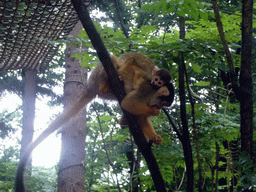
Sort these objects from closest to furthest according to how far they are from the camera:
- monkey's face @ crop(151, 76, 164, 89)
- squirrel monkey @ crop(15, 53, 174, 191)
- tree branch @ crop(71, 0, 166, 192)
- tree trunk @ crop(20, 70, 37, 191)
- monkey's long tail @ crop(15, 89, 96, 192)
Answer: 1. tree branch @ crop(71, 0, 166, 192)
2. monkey's long tail @ crop(15, 89, 96, 192)
3. squirrel monkey @ crop(15, 53, 174, 191)
4. monkey's face @ crop(151, 76, 164, 89)
5. tree trunk @ crop(20, 70, 37, 191)

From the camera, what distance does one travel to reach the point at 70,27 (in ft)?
16.4

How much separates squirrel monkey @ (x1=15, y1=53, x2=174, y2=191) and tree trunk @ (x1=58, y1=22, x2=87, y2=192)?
1.30m

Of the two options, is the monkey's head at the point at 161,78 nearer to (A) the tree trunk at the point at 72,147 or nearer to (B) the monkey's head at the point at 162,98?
(B) the monkey's head at the point at 162,98

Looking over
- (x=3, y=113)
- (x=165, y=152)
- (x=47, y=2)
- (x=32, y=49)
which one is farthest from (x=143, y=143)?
(x=3, y=113)

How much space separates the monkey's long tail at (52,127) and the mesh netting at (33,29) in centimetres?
114

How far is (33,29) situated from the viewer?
182 inches

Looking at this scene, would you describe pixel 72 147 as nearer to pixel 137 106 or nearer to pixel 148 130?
pixel 148 130

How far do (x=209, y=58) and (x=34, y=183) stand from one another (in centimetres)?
654

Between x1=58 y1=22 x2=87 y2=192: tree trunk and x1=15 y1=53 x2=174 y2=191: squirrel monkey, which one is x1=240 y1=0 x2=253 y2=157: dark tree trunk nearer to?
x1=15 y1=53 x2=174 y2=191: squirrel monkey

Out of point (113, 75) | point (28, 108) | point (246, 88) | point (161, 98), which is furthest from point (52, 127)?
point (28, 108)

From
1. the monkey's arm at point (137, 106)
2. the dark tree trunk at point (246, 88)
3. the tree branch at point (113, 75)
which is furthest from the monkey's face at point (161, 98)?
the dark tree trunk at point (246, 88)

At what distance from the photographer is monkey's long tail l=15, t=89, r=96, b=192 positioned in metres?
2.69

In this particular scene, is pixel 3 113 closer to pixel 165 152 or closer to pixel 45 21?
pixel 45 21

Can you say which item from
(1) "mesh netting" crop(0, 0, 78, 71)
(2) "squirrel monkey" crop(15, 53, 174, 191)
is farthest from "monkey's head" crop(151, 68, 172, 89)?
(1) "mesh netting" crop(0, 0, 78, 71)
